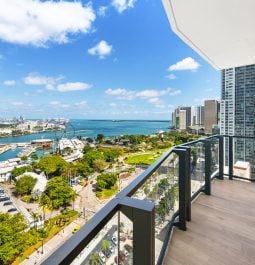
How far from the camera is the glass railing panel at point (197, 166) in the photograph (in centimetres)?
271

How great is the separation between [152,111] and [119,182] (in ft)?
116

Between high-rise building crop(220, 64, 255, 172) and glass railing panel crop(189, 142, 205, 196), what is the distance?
1.85 m

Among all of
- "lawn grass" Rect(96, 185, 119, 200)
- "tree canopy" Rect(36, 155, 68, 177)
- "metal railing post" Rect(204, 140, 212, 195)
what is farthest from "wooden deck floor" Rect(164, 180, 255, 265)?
"tree canopy" Rect(36, 155, 68, 177)

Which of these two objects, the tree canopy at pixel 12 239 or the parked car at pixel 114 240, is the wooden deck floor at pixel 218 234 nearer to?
the parked car at pixel 114 240

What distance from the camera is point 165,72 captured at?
51.4m

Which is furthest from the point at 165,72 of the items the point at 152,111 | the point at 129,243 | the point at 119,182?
the point at 129,243

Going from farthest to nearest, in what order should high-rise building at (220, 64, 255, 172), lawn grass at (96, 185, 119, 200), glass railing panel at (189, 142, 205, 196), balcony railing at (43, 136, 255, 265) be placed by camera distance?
lawn grass at (96, 185, 119, 200)
high-rise building at (220, 64, 255, 172)
glass railing panel at (189, 142, 205, 196)
balcony railing at (43, 136, 255, 265)

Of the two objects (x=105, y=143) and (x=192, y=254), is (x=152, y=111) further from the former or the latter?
(x=192, y=254)

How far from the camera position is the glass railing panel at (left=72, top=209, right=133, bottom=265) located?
642 mm

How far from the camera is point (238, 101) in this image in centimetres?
577

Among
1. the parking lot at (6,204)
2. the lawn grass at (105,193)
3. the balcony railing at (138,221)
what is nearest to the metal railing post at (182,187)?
the balcony railing at (138,221)

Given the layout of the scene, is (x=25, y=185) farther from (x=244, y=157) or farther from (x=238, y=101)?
(x=244, y=157)

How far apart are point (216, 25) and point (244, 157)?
2.48 meters

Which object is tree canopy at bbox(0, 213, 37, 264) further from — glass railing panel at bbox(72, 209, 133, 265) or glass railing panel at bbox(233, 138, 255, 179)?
glass railing panel at bbox(72, 209, 133, 265)
